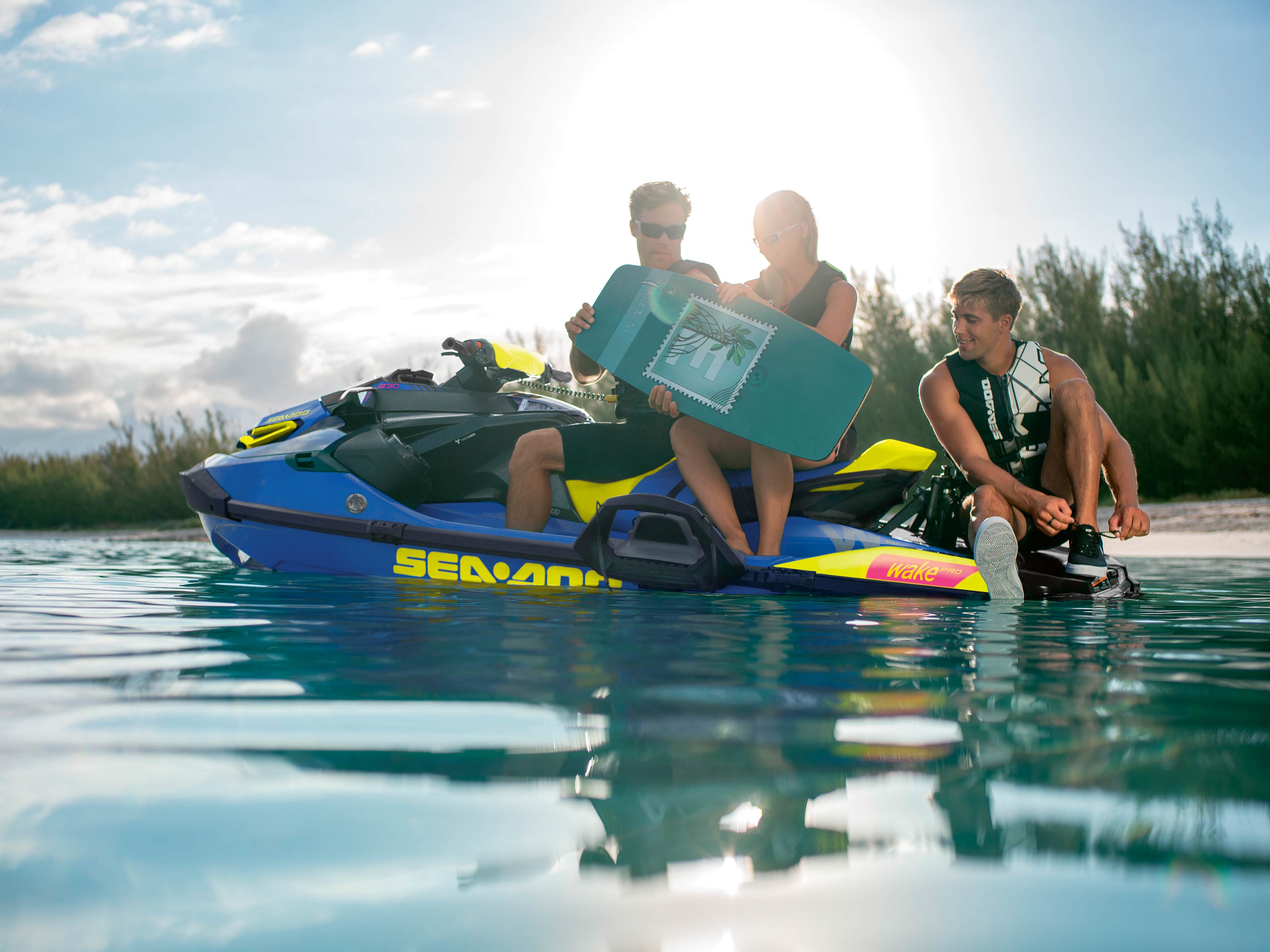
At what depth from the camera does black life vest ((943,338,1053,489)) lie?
2.92 metres

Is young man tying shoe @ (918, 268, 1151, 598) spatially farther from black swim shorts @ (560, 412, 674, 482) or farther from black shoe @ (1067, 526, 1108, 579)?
black swim shorts @ (560, 412, 674, 482)

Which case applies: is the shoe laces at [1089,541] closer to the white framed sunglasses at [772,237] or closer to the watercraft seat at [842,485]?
the watercraft seat at [842,485]

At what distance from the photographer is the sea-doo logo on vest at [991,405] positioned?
2941 mm

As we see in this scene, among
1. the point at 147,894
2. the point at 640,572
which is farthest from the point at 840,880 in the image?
the point at 640,572

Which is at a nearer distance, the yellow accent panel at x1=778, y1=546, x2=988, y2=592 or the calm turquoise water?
the calm turquoise water

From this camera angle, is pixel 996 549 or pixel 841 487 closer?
pixel 996 549

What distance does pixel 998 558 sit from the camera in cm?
263

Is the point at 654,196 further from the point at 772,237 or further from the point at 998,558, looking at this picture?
the point at 998,558

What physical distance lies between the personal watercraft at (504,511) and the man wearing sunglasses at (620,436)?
0.24 feet

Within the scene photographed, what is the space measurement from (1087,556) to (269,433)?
123 inches

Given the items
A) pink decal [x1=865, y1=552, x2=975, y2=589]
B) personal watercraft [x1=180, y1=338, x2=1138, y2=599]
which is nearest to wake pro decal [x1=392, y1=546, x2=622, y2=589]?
personal watercraft [x1=180, y1=338, x2=1138, y2=599]

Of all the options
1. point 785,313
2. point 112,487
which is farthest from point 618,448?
point 112,487

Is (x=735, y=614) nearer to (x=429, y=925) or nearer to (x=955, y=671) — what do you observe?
(x=955, y=671)

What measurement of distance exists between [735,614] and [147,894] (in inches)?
67.9
